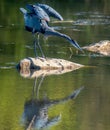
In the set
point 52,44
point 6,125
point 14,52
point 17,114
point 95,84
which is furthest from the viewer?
point 52,44

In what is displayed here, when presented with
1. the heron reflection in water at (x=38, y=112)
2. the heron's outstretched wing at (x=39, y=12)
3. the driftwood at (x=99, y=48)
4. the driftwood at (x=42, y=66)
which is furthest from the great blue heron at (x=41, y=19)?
the driftwood at (x=99, y=48)

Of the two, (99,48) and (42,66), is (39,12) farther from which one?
(99,48)

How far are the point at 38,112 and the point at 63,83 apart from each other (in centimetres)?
318

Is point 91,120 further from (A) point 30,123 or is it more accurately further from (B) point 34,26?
(B) point 34,26

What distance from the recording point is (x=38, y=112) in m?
15.0

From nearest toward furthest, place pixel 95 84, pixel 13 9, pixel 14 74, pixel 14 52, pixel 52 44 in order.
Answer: pixel 95 84
pixel 14 74
pixel 14 52
pixel 52 44
pixel 13 9

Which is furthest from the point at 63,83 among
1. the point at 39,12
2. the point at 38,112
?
the point at 38,112

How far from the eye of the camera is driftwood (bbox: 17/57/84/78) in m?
19.6

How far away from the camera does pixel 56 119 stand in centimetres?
1430

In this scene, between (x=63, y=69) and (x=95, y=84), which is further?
(x=63, y=69)

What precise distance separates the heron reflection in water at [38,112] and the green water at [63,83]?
0.28 ft

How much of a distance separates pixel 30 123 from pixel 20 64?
20.2ft

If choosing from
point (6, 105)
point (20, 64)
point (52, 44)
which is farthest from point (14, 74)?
point (52, 44)

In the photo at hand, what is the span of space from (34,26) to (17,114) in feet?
18.8
